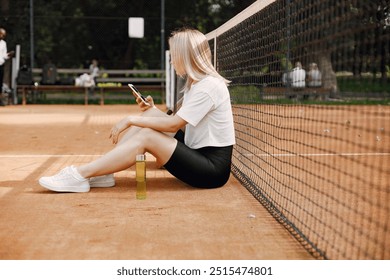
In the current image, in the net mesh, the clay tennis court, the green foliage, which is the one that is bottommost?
the clay tennis court

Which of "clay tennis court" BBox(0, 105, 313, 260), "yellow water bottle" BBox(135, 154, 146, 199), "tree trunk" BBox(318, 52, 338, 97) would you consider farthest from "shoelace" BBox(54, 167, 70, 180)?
"tree trunk" BBox(318, 52, 338, 97)

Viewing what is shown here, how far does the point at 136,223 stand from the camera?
11.5 feet

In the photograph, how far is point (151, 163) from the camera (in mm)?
5883

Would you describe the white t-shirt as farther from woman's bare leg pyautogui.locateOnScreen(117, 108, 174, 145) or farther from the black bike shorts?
woman's bare leg pyautogui.locateOnScreen(117, 108, 174, 145)

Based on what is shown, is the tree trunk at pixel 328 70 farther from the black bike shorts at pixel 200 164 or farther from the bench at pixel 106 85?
the bench at pixel 106 85

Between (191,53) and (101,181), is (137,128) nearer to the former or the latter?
(101,181)

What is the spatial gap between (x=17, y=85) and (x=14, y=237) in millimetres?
15430

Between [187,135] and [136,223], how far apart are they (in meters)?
1.08

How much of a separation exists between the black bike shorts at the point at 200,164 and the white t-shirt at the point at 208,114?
0.19ft

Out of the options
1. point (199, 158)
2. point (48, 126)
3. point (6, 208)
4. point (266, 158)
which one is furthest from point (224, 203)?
point (48, 126)

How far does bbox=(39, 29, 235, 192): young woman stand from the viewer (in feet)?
13.5

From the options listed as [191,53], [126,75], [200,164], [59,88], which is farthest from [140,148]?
[126,75]

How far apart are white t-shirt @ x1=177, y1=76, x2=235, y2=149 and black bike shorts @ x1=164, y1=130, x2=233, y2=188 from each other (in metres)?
0.06

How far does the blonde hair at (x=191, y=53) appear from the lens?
411cm
